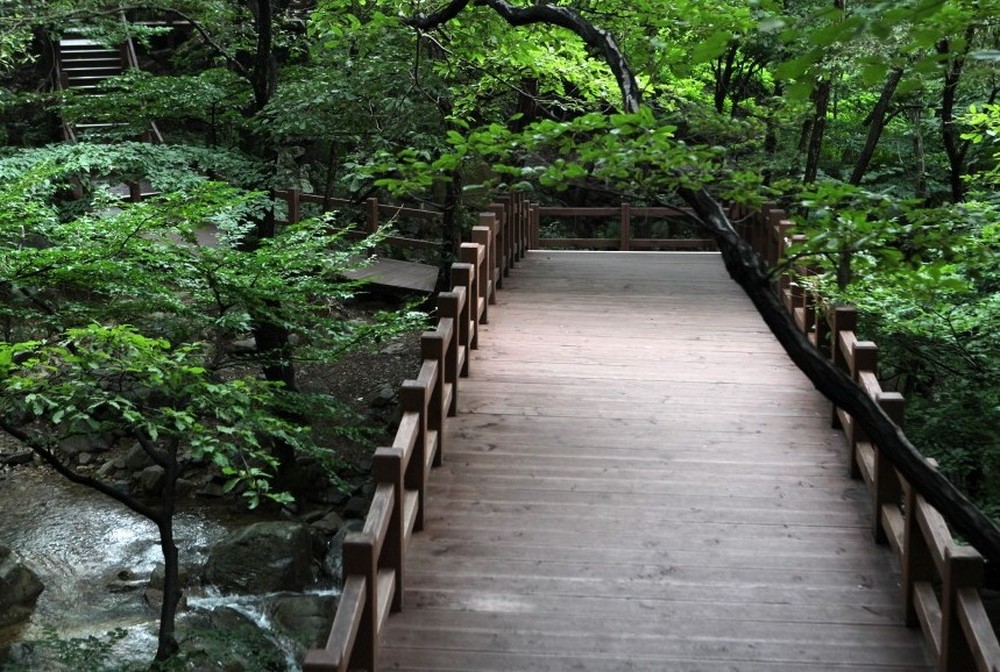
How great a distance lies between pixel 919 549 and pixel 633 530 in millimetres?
1586

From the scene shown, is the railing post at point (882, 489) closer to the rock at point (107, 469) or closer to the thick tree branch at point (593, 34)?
the thick tree branch at point (593, 34)

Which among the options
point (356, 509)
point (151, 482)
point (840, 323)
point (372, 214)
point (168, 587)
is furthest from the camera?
point (372, 214)

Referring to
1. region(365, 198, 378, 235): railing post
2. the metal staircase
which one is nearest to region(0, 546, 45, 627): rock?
region(365, 198, 378, 235): railing post

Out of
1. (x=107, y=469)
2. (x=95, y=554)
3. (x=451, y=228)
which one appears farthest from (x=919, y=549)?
(x=107, y=469)

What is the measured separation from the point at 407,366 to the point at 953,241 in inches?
479

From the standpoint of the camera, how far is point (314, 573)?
10.4 metres

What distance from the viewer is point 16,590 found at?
9.74 m

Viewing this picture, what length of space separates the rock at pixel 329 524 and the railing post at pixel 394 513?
6301 millimetres

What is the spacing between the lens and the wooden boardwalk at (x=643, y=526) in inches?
195

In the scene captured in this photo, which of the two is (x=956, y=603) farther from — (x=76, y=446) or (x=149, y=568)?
(x=76, y=446)

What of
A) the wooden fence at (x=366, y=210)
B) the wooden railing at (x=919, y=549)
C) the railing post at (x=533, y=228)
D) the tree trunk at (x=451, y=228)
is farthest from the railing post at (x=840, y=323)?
the wooden fence at (x=366, y=210)

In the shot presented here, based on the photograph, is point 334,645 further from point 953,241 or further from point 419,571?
point 953,241

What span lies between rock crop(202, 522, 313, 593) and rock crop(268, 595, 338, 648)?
9.4 inches

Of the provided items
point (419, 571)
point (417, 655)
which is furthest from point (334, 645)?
point (419, 571)
